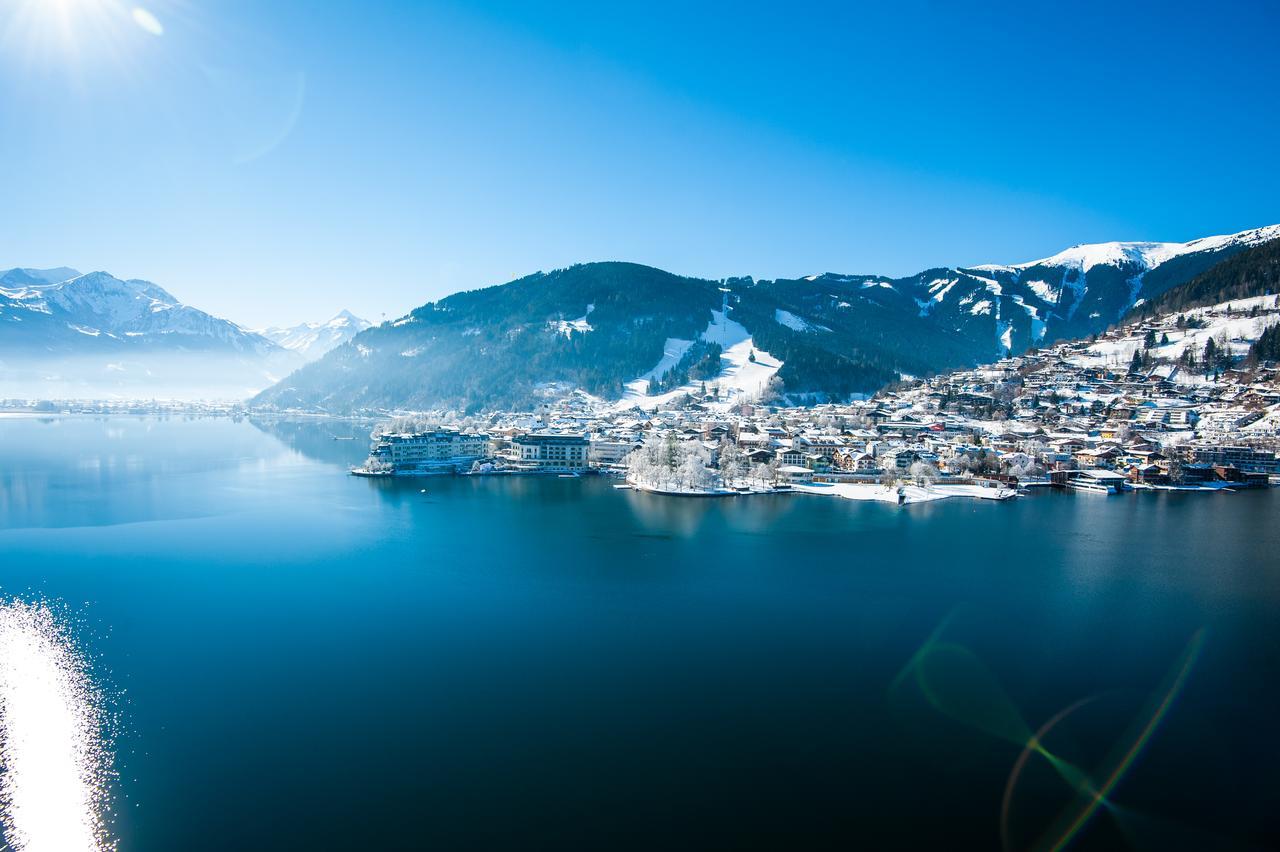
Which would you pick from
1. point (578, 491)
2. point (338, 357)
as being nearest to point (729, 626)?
point (578, 491)

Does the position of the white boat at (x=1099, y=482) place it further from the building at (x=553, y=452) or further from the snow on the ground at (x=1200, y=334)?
the snow on the ground at (x=1200, y=334)

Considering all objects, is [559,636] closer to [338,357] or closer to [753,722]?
[753,722]

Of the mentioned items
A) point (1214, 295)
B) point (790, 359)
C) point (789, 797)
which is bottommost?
point (789, 797)

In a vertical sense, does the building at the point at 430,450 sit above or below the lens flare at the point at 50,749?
above

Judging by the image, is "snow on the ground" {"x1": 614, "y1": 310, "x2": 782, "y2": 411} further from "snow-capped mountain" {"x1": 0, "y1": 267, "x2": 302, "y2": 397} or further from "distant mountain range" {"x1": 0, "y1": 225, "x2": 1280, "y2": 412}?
"snow-capped mountain" {"x1": 0, "y1": 267, "x2": 302, "y2": 397}

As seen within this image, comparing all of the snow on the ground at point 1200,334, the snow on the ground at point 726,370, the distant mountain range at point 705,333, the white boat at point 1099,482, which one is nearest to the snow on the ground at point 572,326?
the distant mountain range at point 705,333

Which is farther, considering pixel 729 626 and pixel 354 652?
pixel 729 626

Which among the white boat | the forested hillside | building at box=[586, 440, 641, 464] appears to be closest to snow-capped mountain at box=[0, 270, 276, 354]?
building at box=[586, 440, 641, 464]
